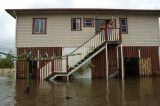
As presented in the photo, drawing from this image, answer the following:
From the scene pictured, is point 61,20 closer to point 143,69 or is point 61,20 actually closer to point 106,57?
point 106,57

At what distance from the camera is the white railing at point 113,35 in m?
22.1

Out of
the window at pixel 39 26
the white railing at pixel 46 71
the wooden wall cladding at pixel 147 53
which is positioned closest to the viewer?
the white railing at pixel 46 71

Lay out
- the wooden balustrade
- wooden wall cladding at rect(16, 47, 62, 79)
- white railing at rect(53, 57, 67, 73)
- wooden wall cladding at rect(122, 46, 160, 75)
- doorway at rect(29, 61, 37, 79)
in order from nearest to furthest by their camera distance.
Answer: white railing at rect(53, 57, 67, 73), the wooden balustrade, wooden wall cladding at rect(16, 47, 62, 79), doorway at rect(29, 61, 37, 79), wooden wall cladding at rect(122, 46, 160, 75)

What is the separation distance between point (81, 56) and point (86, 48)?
0.86 m

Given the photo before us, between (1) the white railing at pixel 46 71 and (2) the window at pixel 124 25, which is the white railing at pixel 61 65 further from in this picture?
(2) the window at pixel 124 25

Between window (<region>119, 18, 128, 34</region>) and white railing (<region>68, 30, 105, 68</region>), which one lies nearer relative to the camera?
white railing (<region>68, 30, 105, 68</region>)

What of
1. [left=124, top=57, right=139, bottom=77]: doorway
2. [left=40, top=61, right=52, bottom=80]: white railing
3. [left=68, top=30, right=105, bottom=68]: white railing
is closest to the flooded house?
[left=68, top=30, right=105, bottom=68]: white railing

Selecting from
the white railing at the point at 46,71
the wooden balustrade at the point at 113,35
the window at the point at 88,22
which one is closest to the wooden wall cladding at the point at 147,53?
the wooden balustrade at the point at 113,35

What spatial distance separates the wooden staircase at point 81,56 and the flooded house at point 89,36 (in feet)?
2.94

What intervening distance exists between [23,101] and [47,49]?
44.6 feet

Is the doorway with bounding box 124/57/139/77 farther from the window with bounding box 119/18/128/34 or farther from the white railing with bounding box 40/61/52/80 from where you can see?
the white railing with bounding box 40/61/52/80

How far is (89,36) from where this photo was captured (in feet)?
79.5

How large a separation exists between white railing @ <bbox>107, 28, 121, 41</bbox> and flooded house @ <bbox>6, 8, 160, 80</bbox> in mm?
940

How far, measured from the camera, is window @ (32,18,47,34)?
79.5 ft
